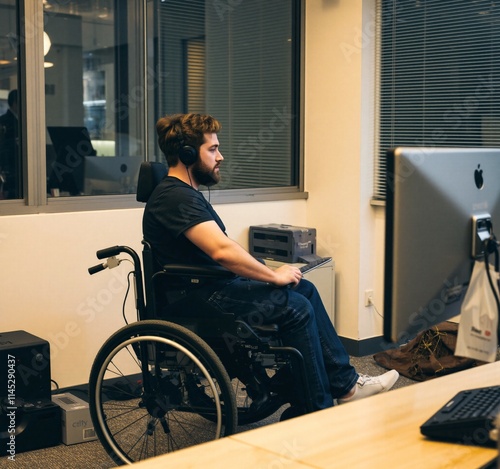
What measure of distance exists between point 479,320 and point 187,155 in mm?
1719

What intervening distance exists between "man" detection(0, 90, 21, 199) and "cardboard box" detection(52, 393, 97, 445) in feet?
3.33

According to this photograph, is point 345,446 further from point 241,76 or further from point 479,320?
point 241,76

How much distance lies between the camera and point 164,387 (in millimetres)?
2686

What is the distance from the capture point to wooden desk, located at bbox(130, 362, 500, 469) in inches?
48.2

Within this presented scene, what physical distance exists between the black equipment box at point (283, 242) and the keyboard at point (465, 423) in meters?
2.83

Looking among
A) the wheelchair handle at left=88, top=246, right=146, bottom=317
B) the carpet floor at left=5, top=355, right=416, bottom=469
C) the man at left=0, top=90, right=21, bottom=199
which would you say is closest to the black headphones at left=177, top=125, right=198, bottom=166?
the wheelchair handle at left=88, top=246, right=146, bottom=317

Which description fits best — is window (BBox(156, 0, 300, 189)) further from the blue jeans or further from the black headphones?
the blue jeans

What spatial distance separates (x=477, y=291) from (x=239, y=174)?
316 cm

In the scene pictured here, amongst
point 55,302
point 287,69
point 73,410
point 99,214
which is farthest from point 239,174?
point 73,410

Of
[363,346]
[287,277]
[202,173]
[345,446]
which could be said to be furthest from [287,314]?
[363,346]

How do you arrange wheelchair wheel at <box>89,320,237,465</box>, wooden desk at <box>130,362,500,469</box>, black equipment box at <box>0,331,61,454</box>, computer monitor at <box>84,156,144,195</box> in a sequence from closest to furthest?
wooden desk at <box>130,362,500,469</box>
wheelchair wheel at <box>89,320,237,465</box>
black equipment box at <box>0,331,61,454</box>
computer monitor at <box>84,156,144,195</box>

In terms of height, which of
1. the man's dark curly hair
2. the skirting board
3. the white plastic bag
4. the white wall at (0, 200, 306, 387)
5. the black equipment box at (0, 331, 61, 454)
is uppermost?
the man's dark curly hair

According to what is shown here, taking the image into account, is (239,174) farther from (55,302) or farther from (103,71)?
(55,302)

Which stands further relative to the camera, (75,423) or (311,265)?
(311,265)
